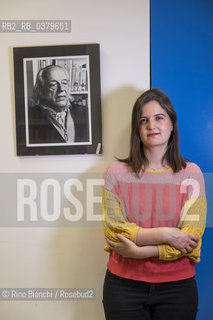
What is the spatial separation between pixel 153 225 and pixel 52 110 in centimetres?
88

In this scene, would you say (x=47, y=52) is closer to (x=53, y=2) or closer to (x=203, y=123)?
(x=53, y=2)

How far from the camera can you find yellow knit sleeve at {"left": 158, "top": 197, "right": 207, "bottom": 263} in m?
1.14

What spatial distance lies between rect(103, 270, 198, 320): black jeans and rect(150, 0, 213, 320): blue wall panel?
0.40m

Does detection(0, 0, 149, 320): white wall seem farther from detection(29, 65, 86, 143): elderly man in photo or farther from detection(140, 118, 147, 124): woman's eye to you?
detection(140, 118, 147, 124): woman's eye

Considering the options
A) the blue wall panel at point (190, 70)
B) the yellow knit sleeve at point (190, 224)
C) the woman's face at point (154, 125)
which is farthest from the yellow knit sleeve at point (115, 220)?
the blue wall panel at point (190, 70)

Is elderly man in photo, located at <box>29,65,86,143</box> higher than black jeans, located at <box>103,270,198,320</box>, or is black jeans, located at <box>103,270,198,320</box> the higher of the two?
elderly man in photo, located at <box>29,65,86,143</box>

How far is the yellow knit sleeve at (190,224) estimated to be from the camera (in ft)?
3.76

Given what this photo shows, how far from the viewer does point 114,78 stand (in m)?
1.56

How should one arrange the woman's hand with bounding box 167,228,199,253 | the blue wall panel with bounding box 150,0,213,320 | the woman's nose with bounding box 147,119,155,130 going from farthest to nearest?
the blue wall panel with bounding box 150,0,213,320
the woman's nose with bounding box 147,119,155,130
the woman's hand with bounding box 167,228,199,253

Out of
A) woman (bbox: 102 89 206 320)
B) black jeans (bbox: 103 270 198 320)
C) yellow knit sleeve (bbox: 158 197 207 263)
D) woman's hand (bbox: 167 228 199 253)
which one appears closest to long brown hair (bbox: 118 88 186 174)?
woman (bbox: 102 89 206 320)

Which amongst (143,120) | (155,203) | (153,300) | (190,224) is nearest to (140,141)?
(143,120)

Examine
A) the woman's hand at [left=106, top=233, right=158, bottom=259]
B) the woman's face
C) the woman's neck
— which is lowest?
the woman's hand at [left=106, top=233, right=158, bottom=259]

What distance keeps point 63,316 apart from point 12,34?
1.77m

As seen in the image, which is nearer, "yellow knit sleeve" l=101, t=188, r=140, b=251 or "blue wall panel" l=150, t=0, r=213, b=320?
"yellow knit sleeve" l=101, t=188, r=140, b=251
